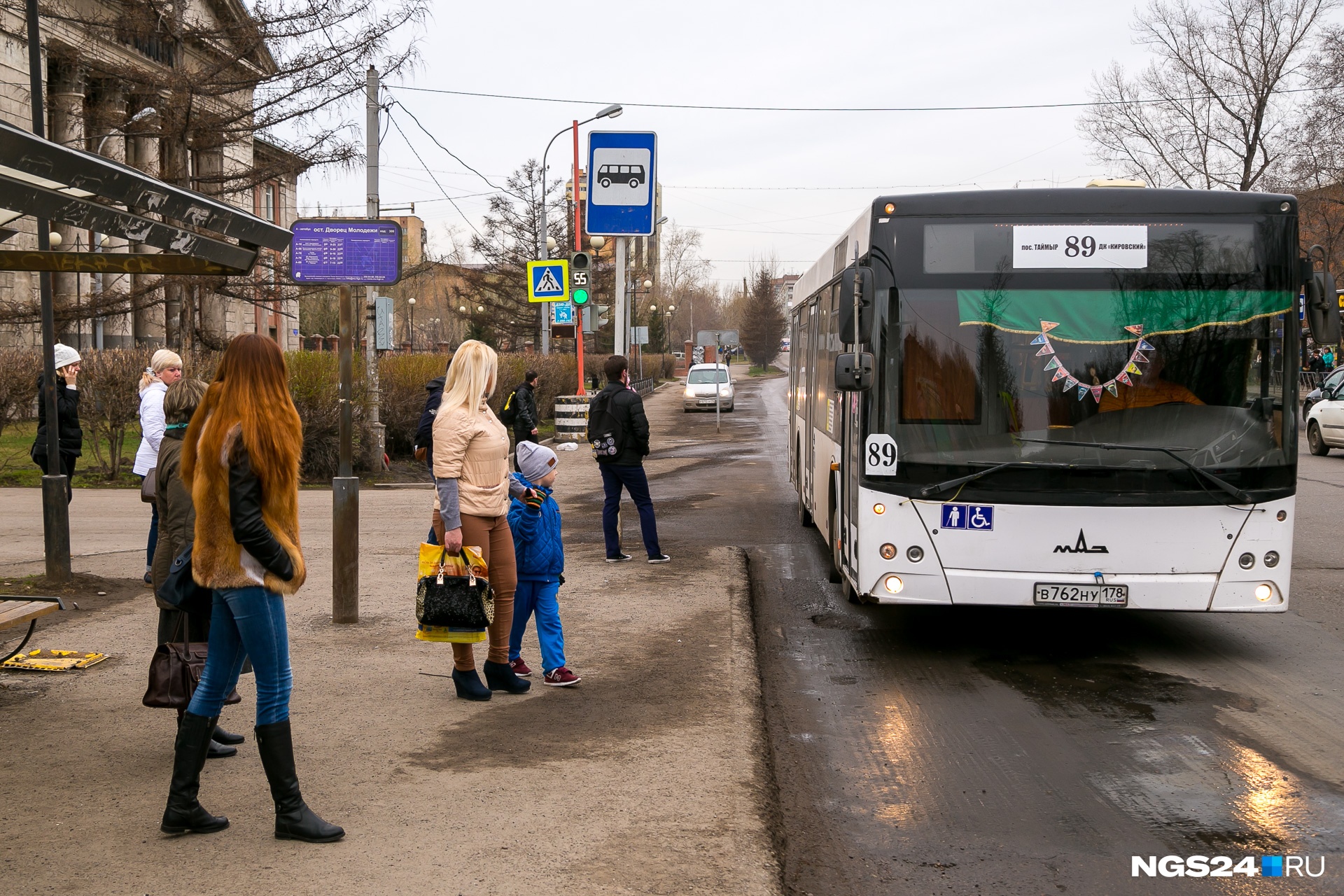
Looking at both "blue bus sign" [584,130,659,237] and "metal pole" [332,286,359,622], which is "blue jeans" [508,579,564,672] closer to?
"metal pole" [332,286,359,622]

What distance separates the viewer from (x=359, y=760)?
5.14 metres

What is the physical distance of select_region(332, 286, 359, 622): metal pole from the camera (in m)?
7.52

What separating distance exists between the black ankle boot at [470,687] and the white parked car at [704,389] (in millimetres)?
34944

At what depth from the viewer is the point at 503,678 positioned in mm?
6312

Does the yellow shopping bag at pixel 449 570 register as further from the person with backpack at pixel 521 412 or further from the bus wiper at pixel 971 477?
the person with backpack at pixel 521 412

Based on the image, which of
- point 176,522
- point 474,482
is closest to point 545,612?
point 474,482

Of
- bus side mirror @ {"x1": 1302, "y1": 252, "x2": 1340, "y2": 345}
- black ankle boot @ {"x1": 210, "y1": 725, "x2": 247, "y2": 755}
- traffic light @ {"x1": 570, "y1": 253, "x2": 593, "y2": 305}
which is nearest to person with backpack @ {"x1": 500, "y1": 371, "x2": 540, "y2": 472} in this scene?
traffic light @ {"x1": 570, "y1": 253, "x2": 593, "y2": 305}

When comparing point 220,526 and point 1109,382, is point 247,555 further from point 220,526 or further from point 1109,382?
point 1109,382

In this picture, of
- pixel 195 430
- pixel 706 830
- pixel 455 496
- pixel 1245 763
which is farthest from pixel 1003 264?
pixel 195 430

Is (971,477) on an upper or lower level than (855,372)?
lower

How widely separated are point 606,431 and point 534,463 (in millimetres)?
4266

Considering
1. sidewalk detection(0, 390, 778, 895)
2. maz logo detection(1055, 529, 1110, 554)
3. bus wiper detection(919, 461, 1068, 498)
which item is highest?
bus wiper detection(919, 461, 1068, 498)

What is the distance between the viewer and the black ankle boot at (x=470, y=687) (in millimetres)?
6133
